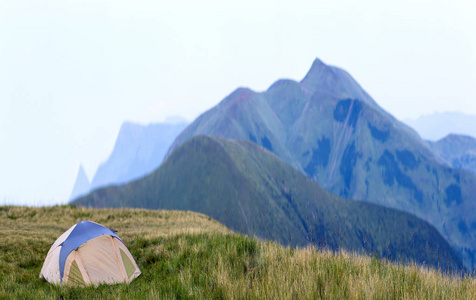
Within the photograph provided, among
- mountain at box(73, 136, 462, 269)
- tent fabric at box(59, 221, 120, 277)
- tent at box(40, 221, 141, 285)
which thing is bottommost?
mountain at box(73, 136, 462, 269)

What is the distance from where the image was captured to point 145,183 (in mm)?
172625

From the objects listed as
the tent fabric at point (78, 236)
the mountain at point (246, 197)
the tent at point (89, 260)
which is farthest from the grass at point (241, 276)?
the mountain at point (246, 197)

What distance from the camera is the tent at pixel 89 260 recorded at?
10.8 metres

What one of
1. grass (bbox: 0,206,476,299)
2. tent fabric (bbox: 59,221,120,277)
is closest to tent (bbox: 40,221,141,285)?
tent fabric (bbox: 59,221,120,277)

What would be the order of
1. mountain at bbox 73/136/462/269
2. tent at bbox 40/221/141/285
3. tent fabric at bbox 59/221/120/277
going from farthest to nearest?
mountain at bbox 73/136/462/269, tent fabric at bbox 59/221/120/277, tent at bbox 40/221/141/285

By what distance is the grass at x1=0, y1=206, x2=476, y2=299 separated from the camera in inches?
241

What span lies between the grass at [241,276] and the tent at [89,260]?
583 mm

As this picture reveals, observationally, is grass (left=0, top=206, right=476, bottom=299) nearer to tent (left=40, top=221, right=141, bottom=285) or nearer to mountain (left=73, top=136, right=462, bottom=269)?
tent (left=40, top=221, right=141, bottom=285)

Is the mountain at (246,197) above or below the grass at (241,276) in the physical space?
below

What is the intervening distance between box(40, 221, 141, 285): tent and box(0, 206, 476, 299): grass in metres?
0.58

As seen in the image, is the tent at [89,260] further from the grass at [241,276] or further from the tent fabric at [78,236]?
the grass at [241,276]

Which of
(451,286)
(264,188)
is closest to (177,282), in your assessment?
(451,286)

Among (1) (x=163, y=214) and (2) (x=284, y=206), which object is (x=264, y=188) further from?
(1) (x=163, y=214)

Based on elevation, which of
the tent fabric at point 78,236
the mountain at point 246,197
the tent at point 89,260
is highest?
the tent fabric at point 78,236
